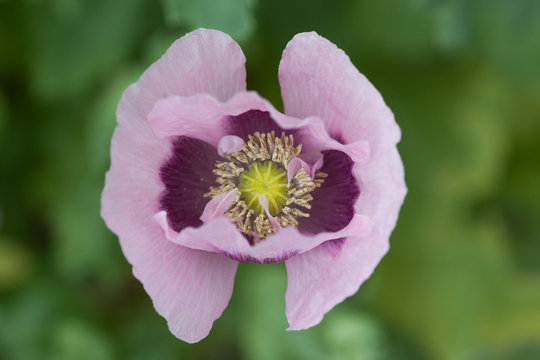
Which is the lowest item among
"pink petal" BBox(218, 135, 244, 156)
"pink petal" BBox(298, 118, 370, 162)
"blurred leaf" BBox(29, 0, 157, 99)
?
"blurred leaf" BBox(29, 0, 157, 99)

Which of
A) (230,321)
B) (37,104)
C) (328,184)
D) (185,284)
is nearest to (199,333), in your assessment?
(185,284)

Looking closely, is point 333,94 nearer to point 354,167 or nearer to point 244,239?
point 354,167

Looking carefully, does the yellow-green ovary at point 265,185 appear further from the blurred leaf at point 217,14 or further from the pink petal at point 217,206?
the blurred leaf at point 217,14

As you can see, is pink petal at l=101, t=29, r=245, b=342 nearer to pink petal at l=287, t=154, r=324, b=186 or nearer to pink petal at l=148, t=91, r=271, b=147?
pink petal at l=148, t=91, r=271, b=147

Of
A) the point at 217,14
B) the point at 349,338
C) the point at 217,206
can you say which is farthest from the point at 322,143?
the point at 349,338

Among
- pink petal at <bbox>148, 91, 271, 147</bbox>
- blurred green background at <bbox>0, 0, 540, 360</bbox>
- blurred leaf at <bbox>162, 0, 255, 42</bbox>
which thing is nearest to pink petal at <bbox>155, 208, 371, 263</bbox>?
pink petal at <bbox>148, 91, 271, 147</bbox>

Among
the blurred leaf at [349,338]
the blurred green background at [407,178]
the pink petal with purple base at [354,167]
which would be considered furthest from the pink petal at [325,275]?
the blurred green background at [407,178]
